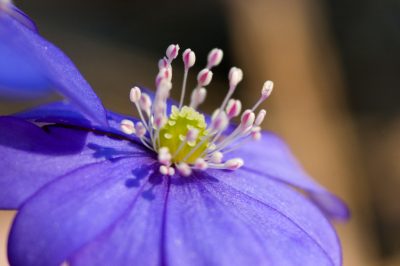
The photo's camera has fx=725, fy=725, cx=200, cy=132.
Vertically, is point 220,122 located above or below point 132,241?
above

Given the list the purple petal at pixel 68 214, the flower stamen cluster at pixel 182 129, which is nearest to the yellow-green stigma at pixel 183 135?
the flower stamen cluster at pixel 182 129

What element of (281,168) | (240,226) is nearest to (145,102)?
(240,226)

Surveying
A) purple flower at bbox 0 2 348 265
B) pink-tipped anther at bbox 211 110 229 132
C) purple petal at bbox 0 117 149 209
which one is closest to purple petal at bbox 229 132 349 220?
purple flower at bbox 0 2 348 265

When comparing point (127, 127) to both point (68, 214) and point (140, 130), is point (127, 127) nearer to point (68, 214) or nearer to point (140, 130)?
point (140, 130)

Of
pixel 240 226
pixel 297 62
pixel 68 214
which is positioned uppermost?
pixel 297 62

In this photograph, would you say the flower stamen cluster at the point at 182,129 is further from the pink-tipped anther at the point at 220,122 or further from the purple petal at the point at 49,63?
the purple petal at the point at 49,63

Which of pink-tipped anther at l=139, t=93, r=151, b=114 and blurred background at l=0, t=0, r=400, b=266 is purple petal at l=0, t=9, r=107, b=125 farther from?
blurred background at l=0, t=0, r=400, b=266

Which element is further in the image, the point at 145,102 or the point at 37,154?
the point at 145,102

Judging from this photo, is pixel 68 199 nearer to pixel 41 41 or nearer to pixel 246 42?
pixel 41 41
